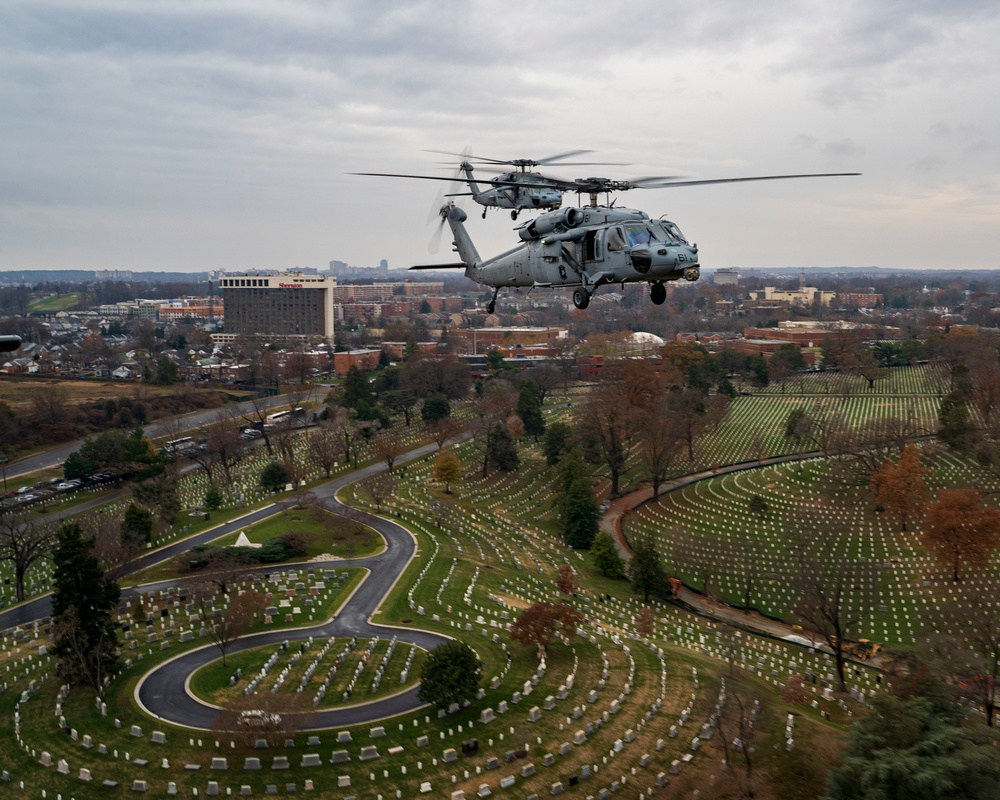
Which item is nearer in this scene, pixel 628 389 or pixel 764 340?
pixel 628 389

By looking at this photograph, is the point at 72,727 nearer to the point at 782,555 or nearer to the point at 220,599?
the point at 220,599

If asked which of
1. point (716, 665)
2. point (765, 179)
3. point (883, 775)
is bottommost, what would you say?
point (716, 665)

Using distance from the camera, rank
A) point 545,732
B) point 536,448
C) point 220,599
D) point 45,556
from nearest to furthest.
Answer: point 545,732
point 220,599
point 45,556
point 536,448

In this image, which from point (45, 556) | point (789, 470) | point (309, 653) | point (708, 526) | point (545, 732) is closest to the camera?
point (545, 732)

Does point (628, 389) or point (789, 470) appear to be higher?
point (628, 389)

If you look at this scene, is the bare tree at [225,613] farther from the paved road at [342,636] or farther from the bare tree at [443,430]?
the bare tree at [443,430]

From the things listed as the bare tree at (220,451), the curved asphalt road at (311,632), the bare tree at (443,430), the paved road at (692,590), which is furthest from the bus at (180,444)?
the paved road at (692,590)

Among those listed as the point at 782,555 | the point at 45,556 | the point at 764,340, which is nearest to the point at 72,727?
the point at 45,556

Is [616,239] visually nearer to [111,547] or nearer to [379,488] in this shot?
[111,547]
